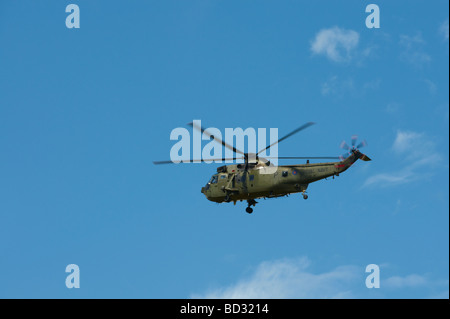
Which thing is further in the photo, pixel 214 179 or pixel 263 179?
pixel 214 179

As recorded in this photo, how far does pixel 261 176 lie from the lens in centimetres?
8456

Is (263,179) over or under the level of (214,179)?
under

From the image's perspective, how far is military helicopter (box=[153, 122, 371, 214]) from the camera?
80919 mm

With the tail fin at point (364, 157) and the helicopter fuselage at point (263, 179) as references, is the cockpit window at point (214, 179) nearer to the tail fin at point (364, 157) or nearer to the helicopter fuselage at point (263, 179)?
the helicopter fuselage at point (263, 179)

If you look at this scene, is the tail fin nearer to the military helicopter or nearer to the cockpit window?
the military helicopter

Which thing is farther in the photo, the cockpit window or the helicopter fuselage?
the cockpit window

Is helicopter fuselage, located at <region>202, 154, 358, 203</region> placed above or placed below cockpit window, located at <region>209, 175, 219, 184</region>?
below

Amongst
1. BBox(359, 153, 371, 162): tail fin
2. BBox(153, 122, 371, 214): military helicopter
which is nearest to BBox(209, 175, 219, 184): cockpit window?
BBox(153, 122, 371, 214): military helicopter

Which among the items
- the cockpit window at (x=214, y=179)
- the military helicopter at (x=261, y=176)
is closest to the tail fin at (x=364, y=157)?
the military helicopter at (x=261, y=176)

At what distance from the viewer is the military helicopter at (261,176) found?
80.9 meters
